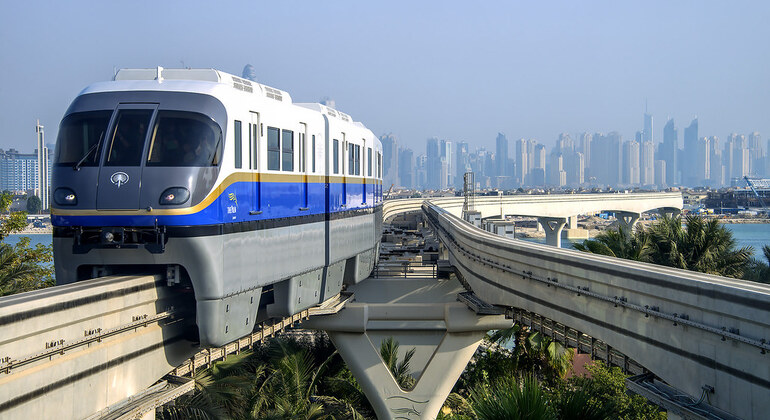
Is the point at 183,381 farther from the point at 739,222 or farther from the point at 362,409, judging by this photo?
the point at 739,222

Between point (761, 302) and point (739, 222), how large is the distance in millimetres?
181893

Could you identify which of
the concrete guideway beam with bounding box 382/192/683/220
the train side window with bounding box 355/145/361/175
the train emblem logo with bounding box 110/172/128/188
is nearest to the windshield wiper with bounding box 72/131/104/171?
the train emblem logo with bounding box 110/172/128/188

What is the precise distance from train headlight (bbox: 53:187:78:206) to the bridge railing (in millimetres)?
7441

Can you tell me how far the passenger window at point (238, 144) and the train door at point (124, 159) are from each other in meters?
1.26

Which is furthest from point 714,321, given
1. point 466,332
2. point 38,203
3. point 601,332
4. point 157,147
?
point 38,203

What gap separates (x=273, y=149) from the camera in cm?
1339

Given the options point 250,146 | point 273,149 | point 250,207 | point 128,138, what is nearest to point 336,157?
point 273,149

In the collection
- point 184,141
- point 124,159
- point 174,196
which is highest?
point 184,141

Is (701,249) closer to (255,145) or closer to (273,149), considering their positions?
(273,149)

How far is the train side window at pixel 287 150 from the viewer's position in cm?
1389

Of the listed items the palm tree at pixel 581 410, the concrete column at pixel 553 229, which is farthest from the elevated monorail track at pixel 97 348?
the concrete column at pixel 553 229

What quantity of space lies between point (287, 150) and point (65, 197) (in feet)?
14.5

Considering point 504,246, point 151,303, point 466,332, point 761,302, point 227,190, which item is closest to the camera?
point 761,302

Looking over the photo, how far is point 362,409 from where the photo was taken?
77.2 ft
